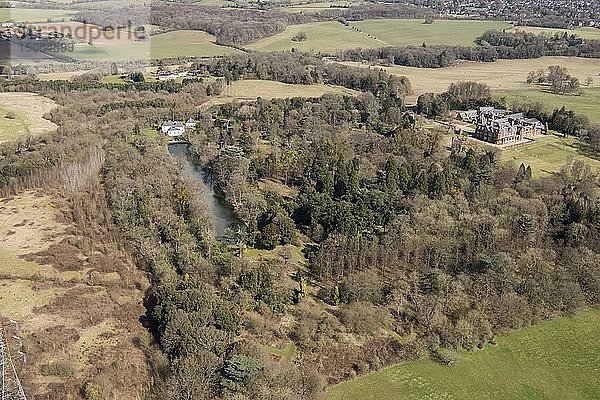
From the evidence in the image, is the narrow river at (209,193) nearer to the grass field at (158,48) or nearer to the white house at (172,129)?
the white house at (172,129)

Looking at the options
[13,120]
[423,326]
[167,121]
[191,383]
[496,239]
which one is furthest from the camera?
[167,121]

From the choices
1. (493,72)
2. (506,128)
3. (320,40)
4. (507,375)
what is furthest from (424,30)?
(507,375)

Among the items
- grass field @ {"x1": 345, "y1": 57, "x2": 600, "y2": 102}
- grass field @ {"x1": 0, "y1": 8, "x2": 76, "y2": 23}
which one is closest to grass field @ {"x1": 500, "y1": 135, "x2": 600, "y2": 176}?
grass field @ {"x1": 345, "y1": 57, "x2": 600, "y2": 102}

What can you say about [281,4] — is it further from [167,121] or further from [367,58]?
[167,121]

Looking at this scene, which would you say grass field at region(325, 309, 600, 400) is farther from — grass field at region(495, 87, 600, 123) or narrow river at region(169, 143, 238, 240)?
grass field at region(495, 87, 600, 123)

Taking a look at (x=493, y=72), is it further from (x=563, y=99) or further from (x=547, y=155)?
(x=547, y=155)

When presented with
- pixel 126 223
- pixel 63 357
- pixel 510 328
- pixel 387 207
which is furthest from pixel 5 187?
pixel 510 328
